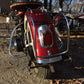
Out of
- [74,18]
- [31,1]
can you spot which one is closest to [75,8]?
[74,18]

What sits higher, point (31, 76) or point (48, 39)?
point (48, 39)

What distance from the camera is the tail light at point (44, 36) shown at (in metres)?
2.23

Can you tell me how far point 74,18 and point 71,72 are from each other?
215 inches

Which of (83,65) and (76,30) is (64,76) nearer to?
(83,65)

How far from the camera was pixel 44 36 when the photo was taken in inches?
87.4

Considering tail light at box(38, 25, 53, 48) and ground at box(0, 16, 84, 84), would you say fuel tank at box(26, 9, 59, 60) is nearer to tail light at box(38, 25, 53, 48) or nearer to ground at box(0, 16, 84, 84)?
tail light at box(38, 25, 53, 48)

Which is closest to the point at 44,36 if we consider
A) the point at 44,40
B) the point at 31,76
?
the point at 44,40

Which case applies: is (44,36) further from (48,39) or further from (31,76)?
(31,76)

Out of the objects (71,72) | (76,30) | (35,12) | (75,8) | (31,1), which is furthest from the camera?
(75,8)

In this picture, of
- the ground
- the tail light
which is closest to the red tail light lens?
the tail light

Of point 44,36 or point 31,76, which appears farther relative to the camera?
point 31,76

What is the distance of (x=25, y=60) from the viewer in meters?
3.38

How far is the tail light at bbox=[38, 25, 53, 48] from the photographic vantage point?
2.23m

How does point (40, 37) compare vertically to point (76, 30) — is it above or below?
above
